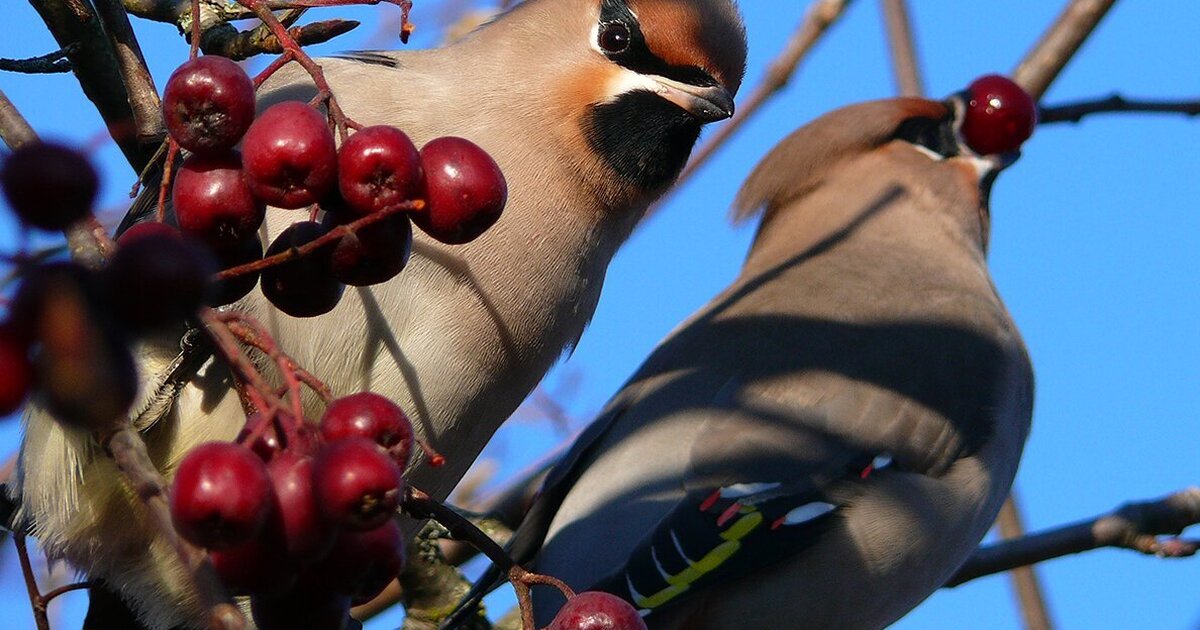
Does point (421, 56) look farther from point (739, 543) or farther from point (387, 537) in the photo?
point (387, 537)

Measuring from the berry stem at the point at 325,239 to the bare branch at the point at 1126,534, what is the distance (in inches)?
95.2

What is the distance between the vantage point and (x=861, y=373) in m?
4.26

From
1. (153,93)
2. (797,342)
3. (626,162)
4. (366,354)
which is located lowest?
(797,342)

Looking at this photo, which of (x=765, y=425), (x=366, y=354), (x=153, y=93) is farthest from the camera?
(x=765, y=425)

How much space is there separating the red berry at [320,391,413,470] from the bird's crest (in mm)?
3790

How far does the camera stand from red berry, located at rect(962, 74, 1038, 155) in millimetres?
4801

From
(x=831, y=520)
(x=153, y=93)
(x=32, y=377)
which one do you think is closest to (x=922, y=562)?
(x=831, y=520)

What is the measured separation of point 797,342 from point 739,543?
2.53 ft

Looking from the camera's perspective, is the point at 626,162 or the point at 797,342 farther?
the point at 797,342

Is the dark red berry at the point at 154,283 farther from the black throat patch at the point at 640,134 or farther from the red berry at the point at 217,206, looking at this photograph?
the black throat patch at the point at 640,134

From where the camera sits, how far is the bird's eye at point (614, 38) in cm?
338

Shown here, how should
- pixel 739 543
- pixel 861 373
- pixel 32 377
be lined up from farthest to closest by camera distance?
1. pixel 861 373
2. pixel 739 543
3. pixel 32 377

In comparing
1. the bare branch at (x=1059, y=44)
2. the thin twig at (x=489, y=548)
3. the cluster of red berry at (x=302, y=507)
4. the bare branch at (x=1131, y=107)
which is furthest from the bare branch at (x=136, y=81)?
the bare branch at (x=1059, y=44)

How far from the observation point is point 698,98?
10.8ft
